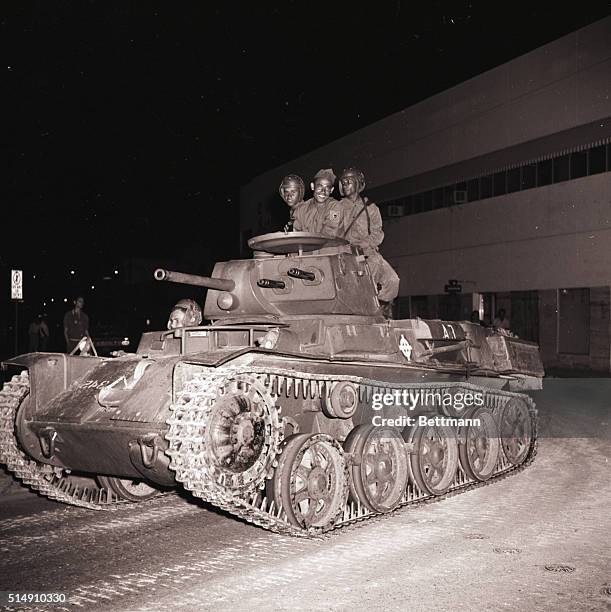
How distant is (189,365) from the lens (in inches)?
285

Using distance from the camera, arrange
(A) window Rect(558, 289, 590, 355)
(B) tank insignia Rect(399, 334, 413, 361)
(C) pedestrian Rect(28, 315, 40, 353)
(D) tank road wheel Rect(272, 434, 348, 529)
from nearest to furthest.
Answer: (D) tank road wheel Rect(272, 434, 348, 529) < (B) tank insignia Rect(399, 334, 413, 361) < (C) pedestrian Rect(28, 315, 40, 353) < (A) window Rect(558, 289, 590, 355)

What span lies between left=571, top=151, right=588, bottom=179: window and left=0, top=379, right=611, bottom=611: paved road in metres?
18.0

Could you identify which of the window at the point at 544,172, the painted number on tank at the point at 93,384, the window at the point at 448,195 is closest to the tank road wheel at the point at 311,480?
the painted number on tank at the point at 93,384

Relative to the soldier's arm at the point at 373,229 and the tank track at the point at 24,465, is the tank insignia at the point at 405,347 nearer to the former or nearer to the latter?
the soldier's arm at the point at 373,229

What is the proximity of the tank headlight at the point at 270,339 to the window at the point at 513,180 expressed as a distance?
2201 centimetres

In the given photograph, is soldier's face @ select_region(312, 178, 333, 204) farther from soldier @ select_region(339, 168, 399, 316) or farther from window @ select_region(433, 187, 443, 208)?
window @ select_region(433, 187, 443, 208)

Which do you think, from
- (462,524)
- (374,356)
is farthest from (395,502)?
(374,356)

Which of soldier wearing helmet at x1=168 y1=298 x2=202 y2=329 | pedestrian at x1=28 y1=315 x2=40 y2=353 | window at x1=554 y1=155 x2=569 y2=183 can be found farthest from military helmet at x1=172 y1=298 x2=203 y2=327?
window at x1=554 y1=155 x2=569 y2=183

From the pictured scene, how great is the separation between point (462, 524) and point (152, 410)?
3392mm

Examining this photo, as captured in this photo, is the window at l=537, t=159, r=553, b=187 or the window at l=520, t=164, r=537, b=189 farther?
the window at l=520, t=164, r=537, b=189

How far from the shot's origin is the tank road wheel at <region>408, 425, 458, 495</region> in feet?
29.9

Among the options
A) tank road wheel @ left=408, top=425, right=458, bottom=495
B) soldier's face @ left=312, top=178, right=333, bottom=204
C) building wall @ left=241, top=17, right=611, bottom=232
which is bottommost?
tank road wheel @ left=408, top=425, right=458, bottom=495

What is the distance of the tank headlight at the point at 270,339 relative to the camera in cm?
793

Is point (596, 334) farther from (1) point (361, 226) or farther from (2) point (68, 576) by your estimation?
(2) point (68, 576)
